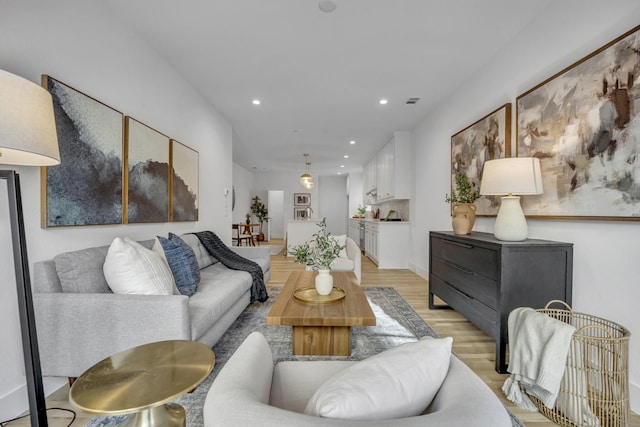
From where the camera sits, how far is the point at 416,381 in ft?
2.39

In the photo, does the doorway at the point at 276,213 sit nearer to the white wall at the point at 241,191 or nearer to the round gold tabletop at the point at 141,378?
the white wall at the point at 241,191

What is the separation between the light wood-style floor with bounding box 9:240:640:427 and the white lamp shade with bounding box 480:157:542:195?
1303mm

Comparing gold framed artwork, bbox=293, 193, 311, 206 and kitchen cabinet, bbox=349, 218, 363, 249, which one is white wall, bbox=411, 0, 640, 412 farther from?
gold framed artwork, bbox=293, 193, 311, 206

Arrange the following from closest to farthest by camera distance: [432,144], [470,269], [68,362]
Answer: [68,362]
[470,269]
[432,144]

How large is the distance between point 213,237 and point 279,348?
75.5 inches

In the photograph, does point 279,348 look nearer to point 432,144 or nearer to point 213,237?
point 213,237

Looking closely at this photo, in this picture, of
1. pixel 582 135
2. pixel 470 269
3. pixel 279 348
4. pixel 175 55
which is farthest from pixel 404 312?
pixel 175 55

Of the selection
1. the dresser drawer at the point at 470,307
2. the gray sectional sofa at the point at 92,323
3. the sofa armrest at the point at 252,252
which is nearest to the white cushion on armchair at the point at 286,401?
the gray sectional sofa at the point at 92,323

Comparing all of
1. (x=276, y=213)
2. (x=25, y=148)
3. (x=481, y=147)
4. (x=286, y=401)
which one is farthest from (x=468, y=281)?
(x=276, y=213)

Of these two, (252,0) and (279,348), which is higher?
(252,0)

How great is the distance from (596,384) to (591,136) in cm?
150

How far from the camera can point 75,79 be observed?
197cm

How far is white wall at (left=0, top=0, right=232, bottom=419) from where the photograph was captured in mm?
1576

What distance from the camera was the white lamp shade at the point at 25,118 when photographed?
999mm
